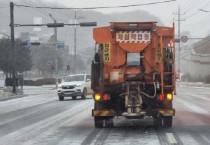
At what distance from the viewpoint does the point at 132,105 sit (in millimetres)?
13727

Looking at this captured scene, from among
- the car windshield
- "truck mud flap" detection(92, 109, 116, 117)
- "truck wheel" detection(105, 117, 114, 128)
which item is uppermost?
the car windshield

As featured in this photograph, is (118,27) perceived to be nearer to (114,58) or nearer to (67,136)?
(114,58)

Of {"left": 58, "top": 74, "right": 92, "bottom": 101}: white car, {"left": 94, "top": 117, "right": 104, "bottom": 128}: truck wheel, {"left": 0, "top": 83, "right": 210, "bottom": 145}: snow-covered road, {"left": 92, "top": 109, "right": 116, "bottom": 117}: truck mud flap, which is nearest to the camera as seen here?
{"left": 0, "top": 83, "right": 210, "bottom": 145}: snow-covered road

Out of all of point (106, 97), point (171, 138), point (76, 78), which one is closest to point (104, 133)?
point (106, 97)

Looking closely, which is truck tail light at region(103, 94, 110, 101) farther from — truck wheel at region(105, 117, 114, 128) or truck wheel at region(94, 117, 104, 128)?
truck wheel at region(105, 117, 114, 128)

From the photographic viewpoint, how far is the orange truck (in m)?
14.0

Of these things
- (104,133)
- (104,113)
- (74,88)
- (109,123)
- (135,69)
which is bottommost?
(104,133)

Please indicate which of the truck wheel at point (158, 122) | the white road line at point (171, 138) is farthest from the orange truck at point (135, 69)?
the white road line at point (171, 138)

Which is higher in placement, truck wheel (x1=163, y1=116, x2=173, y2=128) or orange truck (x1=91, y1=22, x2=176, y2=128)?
orange truck (x1=91, y1=22, x2=176, y2=128)

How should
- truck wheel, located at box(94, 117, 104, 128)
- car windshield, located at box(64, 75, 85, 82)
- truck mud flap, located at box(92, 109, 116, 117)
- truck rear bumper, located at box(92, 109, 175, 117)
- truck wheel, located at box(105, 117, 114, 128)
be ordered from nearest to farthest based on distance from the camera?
truck rear bumper, located at box(92, 109, 175, 117) < truck mud flap, located at box(92, 109, 116, 117) < truck wheel, located at box(94, 117, 104, 128) < truck wheel, located at box(105, 117, 114, 128) < car windshield, located at box(64, 75, 85, 82)

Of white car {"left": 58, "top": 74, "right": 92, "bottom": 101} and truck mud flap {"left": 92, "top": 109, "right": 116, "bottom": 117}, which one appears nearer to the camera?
truck mud flap {"left": 92, "top": 109, "right": 116, "bottom": 117}

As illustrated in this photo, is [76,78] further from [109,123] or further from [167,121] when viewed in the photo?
[167,121]

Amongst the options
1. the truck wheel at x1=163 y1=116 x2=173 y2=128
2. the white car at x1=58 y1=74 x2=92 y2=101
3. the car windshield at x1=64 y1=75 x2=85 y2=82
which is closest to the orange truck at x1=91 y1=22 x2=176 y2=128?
the truck wheel at x1=163 y1=116 x2=173 y2=128

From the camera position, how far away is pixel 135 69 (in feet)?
46.7
